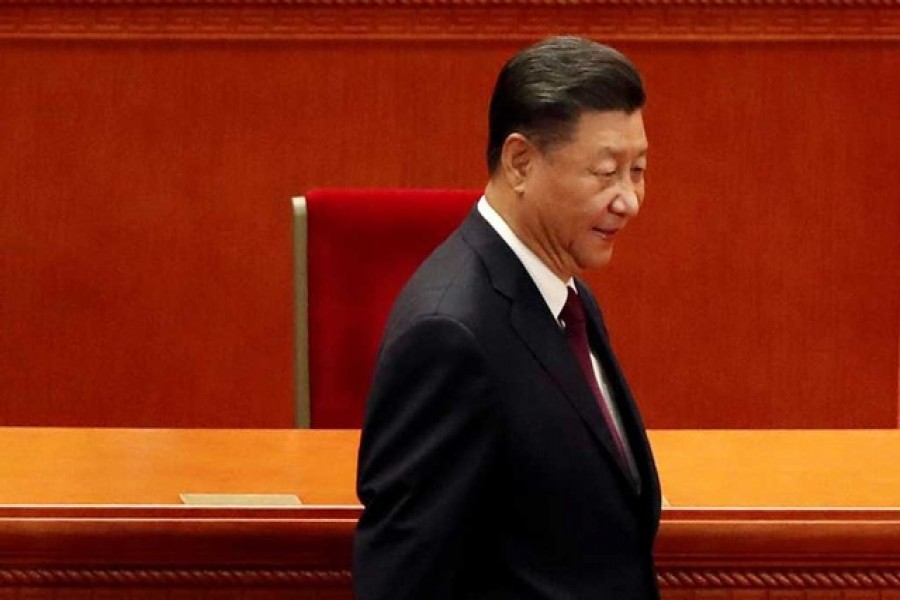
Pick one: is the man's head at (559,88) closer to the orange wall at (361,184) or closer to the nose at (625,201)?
the nose at (625,201)

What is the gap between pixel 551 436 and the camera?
129 centimetres

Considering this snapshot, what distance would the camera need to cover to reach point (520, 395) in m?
1.28

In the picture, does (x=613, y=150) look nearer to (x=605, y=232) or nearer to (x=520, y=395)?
(x=605, y=232)

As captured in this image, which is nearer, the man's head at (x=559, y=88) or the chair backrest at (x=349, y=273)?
the man's head at (x=559, y=88)

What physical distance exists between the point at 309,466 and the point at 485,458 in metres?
0.54

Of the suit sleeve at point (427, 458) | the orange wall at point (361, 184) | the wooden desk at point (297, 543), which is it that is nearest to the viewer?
the suit sleeve at point (427, 458)

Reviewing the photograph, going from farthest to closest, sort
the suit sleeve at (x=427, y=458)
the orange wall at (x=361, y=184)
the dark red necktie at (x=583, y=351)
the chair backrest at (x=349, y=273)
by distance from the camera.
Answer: the orange wall at (x=361, y=184) < the chair backrest at (x=349, y=273) < the dark red necktie at (x=583, y=351) < the suit sleeve at (x=427, y=458)

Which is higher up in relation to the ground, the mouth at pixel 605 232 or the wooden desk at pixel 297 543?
the mouth at pixel 605 232

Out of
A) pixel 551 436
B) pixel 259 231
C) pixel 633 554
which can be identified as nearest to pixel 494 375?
pixel 551 436

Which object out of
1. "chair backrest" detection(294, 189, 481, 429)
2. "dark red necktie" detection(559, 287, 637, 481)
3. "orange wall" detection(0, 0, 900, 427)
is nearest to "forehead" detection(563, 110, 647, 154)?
"dark red necktie" detection(559, 287, 637, 481)

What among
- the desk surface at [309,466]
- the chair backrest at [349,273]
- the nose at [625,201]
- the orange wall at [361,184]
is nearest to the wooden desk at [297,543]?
the desk surface at [309,466]

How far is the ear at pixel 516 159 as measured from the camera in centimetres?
132

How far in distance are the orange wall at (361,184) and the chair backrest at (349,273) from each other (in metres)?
0.77

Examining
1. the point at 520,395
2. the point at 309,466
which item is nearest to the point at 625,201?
the point at 520,395
